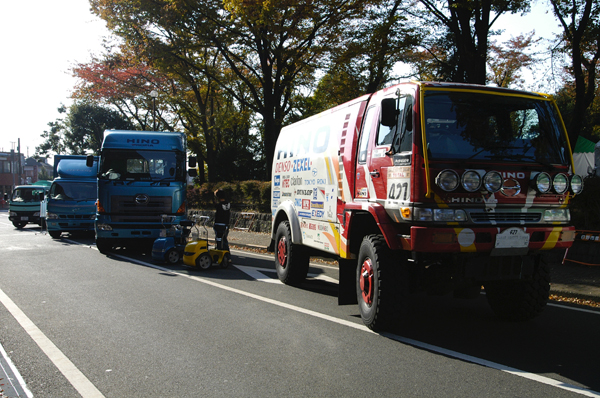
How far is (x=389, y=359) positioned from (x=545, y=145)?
294 centimetres

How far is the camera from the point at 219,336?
5.60 metres

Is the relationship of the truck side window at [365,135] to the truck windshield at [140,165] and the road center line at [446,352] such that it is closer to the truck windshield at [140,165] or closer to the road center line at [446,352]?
the road center line at [446,352]

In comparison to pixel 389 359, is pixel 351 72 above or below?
above

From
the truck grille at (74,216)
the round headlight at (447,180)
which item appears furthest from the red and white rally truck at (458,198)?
the truck grille at (74,216)

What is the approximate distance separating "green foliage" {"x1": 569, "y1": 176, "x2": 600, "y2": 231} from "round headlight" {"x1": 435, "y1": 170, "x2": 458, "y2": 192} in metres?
6.48

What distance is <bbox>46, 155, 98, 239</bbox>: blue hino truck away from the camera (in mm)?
18812

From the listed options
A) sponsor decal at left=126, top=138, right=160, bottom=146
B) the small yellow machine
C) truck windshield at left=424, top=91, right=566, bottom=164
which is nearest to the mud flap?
truck windshield at left=424, top=91, right=566, bottom=164

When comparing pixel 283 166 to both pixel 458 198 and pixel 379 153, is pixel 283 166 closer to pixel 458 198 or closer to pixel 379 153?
pixel 379 153

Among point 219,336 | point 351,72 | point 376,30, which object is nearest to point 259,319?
point 219,336

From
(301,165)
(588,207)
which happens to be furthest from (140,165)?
(588,207)

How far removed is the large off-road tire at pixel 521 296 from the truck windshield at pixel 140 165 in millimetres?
9815

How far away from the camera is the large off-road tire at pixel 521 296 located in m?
5.95

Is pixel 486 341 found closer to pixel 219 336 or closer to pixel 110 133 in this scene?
pixel 219 336

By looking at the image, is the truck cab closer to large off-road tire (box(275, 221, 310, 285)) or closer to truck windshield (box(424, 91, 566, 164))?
large off-road tire (box(275, 221, 310, 285))
